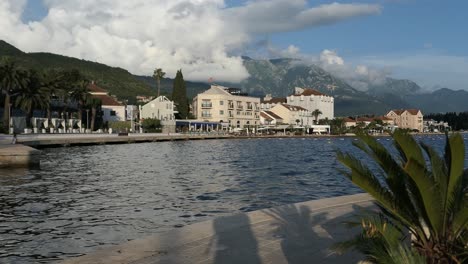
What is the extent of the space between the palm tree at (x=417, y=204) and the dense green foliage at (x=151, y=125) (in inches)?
4939

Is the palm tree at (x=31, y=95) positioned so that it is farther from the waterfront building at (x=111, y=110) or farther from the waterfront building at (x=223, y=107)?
the waterfront building at (x=223, y=107)

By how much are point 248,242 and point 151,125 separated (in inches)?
4864

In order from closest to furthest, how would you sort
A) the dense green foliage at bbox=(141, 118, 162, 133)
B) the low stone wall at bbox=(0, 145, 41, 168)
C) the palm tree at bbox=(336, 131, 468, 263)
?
1. the palm tree at bbox=(336, 131, 468, 263)
2. the low stone wall at bbox=(0, 145, 41, 168)
3. the dense green foliage at bbox=(141, 118, 162, 133)

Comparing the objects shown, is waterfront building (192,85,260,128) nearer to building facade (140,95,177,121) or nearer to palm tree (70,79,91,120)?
building facade (140,95,177,121)

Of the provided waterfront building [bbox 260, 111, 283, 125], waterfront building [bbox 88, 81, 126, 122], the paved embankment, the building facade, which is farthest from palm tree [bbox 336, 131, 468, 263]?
waterfront building [bbox 260, 111, 283, 125]

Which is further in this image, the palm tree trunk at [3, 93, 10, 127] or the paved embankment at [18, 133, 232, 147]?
the palm tree trunk at [3, 93, 10, 127]

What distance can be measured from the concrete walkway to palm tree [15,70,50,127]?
7159 centimetres

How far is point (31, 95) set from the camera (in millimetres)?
77188

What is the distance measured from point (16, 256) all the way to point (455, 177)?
28.6ft

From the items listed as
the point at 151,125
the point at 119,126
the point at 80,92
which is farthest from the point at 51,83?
the point at 151,125

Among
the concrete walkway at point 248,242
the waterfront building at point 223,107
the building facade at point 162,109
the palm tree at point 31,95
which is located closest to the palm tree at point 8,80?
the palm tree at point 31,95

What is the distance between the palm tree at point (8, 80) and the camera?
7088 cm

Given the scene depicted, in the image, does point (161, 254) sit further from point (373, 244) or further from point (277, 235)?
point (373, 244)

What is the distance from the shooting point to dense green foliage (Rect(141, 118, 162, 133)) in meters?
128
